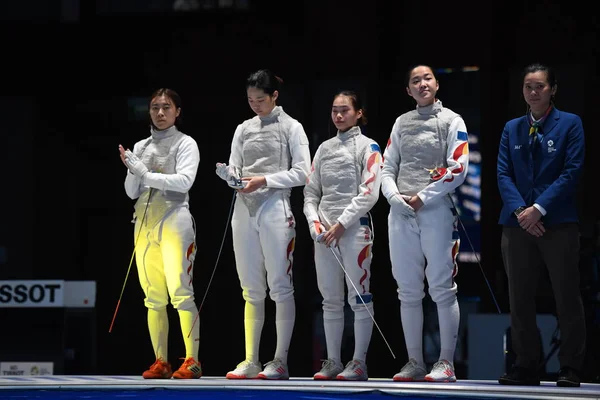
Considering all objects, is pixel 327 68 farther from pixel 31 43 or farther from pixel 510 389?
pixel 510 389

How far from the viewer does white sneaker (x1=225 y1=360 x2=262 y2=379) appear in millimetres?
4090

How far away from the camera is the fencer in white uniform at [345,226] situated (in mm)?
4043

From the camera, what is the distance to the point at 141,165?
4234mm

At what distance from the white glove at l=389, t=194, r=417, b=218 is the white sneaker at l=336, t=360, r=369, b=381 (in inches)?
27.9

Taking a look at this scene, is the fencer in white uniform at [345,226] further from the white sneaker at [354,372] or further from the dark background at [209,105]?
the dark background at [209,105]

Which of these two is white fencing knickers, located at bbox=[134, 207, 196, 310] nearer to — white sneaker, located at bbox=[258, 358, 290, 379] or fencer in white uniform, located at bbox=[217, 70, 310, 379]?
fencer in white uniform, located at bbox=[217, 70, 310, 379]

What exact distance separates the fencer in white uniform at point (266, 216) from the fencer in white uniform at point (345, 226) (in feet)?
0.45

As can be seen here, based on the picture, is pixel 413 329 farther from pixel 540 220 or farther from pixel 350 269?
pixel 540 220

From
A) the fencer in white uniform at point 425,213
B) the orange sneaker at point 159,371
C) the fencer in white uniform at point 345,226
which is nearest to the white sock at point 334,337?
the fencer in white uniform at point 345,226

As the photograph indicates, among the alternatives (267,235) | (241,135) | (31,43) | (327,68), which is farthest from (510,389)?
(31,43)

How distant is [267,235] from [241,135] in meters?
0.54

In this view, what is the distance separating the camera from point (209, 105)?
230 inches

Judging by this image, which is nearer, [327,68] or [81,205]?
[327,68]

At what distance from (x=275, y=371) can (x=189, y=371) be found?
1.37 ft
